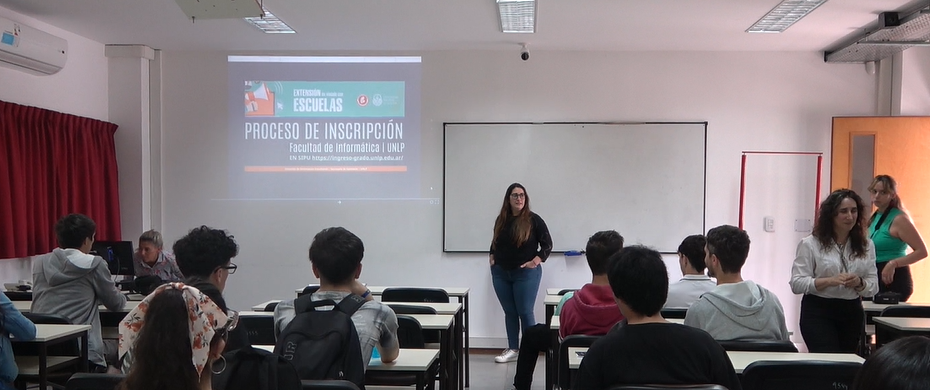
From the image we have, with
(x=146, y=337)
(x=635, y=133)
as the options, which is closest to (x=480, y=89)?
(x=635, y=133)

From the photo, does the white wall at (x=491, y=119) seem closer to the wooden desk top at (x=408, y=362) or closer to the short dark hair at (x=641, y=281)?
the wooden desk top at (x=408, y=362)

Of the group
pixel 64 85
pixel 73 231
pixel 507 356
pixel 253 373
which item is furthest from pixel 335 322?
pixel 64 85

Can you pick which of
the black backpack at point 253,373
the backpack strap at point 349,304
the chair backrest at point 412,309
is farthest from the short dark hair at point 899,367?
the chair backrest at point 412,309

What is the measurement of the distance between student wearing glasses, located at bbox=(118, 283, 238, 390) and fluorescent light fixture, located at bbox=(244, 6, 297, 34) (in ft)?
13.3

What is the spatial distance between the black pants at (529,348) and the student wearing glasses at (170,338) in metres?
2.79

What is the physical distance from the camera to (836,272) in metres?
3.38

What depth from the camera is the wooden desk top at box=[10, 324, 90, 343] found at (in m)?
3.17

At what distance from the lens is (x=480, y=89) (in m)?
6.32

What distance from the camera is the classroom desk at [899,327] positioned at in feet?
11.0

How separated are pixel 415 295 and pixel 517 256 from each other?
1312mm

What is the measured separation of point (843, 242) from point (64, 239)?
4064mm

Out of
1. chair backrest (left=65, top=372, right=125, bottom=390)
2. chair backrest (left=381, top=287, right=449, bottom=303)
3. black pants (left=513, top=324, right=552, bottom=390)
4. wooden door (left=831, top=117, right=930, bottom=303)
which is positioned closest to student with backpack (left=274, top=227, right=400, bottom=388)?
chair backrest (left=65, top=372, right=125, bottom=390)

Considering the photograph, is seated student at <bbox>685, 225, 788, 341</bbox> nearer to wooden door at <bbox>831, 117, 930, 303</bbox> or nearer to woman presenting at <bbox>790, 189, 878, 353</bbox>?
woman presenting at <bbox>790, 189, 878, 353</bbox>

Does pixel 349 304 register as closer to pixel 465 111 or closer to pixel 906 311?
pixel 906 311
